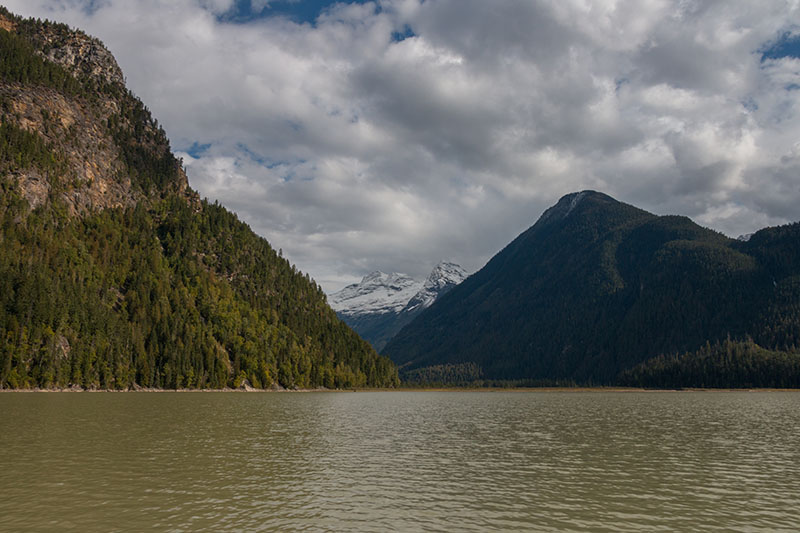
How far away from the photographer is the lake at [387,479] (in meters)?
28.4

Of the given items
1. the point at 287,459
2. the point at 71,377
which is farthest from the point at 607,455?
the point at 71,377

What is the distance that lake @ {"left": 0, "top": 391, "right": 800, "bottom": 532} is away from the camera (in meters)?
28.4

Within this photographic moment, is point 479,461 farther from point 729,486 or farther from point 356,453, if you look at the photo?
point 729,486

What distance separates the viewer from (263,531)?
1033 inches

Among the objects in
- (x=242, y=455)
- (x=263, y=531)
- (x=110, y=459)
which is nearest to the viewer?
(x=263, y=531)

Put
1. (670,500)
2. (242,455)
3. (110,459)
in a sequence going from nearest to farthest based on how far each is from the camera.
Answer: (670,500) < (110,459) < (242,455)

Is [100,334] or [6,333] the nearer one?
[6,333]

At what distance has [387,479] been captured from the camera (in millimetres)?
38562

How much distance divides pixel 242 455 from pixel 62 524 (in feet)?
70.0

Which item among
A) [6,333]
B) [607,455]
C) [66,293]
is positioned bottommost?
[607,455]

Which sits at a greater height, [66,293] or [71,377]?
[66,293]

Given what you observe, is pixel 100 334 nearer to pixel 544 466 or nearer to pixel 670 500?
pixel 544 466

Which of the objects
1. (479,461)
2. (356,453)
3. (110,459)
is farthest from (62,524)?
(479,461)

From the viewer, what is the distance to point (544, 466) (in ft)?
144
